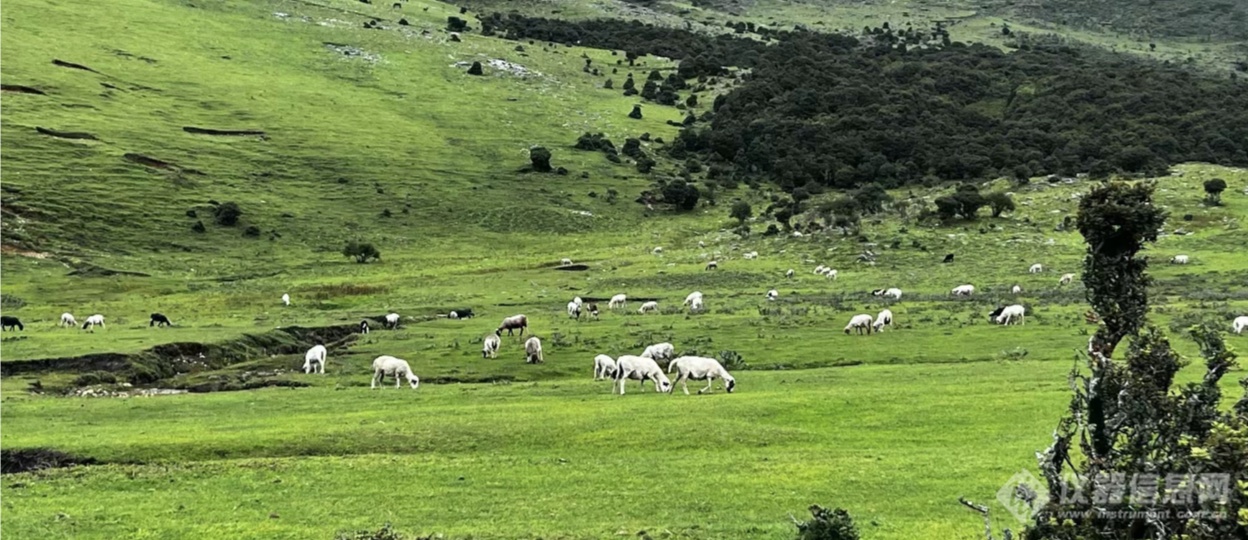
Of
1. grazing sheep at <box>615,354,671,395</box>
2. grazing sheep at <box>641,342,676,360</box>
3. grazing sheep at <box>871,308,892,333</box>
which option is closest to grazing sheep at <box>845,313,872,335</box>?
grazing sheep at <box>871,308,892,333</box>

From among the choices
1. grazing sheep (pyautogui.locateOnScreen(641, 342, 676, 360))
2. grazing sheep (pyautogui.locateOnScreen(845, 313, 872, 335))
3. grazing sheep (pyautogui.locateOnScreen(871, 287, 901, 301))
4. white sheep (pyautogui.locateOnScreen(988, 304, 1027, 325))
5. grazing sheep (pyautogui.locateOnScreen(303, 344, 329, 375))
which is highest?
grazing sheep (pyautogui.locateOnScreen(871, 287, 901, 301))

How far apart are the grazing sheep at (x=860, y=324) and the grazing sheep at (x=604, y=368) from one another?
45.5 ft

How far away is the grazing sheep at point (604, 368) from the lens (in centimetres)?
3350

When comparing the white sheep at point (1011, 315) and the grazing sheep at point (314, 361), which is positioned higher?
the white sheep at point (1011, 315)

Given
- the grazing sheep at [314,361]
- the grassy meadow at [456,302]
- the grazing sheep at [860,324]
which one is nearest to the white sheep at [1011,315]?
the grassy meadow at [456,302]

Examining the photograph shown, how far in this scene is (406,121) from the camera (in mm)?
130500

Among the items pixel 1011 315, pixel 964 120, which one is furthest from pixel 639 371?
pixel 964 120

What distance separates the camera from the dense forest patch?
11706 centimetres

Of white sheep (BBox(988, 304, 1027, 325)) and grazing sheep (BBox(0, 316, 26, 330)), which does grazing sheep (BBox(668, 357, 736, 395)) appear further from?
grazing sheep (BBox(0, 316, 26, 330))

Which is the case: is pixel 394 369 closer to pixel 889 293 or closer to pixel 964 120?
pixel 889 293

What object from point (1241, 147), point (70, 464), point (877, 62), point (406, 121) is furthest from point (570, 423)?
point (877, 62)

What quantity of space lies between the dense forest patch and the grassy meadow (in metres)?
12.3

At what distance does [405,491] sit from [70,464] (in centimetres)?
980

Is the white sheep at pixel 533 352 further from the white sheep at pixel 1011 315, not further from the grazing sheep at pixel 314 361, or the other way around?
the white sheep at pixel 1011 315
